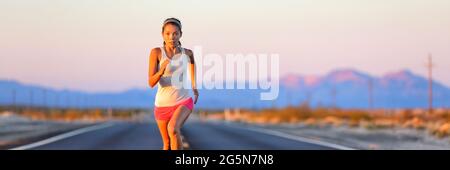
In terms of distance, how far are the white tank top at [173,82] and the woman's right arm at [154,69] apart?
0.04 m

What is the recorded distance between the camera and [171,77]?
6.77 meters

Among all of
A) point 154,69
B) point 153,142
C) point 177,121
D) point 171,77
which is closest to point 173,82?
point 171,77

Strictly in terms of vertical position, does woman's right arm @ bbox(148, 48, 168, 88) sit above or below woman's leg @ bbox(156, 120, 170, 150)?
above

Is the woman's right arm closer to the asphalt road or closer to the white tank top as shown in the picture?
the white tank top

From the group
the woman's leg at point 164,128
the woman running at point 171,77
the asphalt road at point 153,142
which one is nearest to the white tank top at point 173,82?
the woman running at point 171,77

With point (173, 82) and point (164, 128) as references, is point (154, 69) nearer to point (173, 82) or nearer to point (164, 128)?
point (173, 82)

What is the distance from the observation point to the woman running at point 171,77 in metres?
6.73

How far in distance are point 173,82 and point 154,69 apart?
0.20m

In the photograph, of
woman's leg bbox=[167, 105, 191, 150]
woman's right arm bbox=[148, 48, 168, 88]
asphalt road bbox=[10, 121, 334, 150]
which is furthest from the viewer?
asphalt road bbox=[10, 121, 334, 150]

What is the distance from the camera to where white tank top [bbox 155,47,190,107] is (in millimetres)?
6758

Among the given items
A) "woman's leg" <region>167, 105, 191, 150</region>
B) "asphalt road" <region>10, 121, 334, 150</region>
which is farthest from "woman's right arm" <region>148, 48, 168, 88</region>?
"asphalt road" <region>10, 121, 334, 150</region>

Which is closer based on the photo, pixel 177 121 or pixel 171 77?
pixel 171 77

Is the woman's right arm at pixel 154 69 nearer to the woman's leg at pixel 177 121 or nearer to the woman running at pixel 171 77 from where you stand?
the woman running at pixel 171 77
